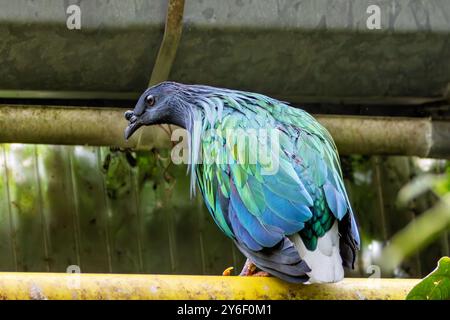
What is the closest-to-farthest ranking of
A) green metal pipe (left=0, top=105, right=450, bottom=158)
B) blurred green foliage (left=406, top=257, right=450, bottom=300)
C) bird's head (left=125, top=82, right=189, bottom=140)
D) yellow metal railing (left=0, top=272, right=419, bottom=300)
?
blurred green foliage (left=406, top=257, right=450, bottom=300)
yellow metal railing (left=0, top=272, right=419, bottom=300)
bird's head (left=125, top=82, right=189, bottom=140)
green metal pipe (left=0, top=105, right=450, bottom=158)

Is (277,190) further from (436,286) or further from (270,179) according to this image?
(436,286)

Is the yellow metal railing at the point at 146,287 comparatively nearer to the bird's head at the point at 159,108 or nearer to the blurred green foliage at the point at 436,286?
→ the blurred green foliage at the point at 436,286

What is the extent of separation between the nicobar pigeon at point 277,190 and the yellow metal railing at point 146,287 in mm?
199

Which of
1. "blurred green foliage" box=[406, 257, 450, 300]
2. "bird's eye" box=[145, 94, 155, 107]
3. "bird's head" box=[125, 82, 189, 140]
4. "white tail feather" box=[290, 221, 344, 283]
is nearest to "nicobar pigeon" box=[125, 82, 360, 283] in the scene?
"white tail feather" box=[290, 221, 344, 283]

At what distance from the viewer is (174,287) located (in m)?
3.58

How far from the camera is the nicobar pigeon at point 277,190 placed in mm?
4031

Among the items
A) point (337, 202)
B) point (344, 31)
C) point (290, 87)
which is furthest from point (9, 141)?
point (337, 202)

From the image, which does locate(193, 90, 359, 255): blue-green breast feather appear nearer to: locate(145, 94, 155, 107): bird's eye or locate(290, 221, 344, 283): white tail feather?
locate(290, 221, 344, 283): white tail feather

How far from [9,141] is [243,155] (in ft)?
7.02

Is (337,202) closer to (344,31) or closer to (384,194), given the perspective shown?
(344,31)

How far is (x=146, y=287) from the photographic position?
356 cm

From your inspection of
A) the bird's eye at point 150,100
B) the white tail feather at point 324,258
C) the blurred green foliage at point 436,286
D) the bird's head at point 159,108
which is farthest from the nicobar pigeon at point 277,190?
→ the blurred green foliage at point 436,286

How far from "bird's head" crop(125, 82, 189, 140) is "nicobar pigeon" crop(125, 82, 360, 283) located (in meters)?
0.13

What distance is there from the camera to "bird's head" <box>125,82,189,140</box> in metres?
5.03
